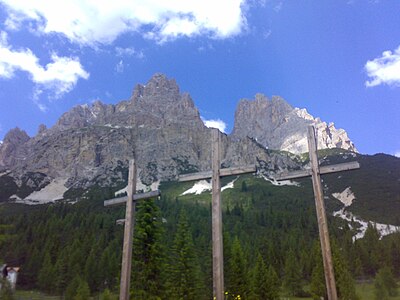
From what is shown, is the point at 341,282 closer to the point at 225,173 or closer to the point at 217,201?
the point at 217,201

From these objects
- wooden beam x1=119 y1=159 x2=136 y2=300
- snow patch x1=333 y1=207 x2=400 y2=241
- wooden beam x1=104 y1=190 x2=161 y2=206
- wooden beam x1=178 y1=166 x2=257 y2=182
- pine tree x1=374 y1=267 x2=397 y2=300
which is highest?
snow patch x1=333 y1=207 x2=400 y2=241

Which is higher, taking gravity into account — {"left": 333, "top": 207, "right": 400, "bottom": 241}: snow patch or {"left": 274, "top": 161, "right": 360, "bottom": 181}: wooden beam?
{"left": 333, "top": 207, "right": 400, "bottom": 241}: snow patch

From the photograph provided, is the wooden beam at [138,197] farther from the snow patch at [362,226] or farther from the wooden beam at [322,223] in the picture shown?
the snow patch at [362,226]

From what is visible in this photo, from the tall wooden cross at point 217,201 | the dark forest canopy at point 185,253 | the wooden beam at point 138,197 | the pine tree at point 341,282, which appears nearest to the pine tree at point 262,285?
the dark forest canopy at point 185,253

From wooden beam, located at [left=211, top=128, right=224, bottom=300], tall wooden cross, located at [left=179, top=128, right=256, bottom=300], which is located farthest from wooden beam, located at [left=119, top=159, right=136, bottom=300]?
wooden beam, located at [left=211, top=128, right=224, bottom=300]

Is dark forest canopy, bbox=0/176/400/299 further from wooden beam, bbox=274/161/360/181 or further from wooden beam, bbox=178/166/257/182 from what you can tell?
wooden beam, bbox=274/161/360/181

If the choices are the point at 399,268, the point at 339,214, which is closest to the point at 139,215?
the point at 399,268

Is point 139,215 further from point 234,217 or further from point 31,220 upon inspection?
point 234,217

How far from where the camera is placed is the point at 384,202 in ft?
613

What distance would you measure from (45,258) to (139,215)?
72786 mm

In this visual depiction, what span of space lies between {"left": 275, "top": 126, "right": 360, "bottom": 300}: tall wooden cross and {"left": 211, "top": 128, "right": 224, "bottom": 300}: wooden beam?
185cm

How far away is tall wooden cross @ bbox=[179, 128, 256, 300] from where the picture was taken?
10188 mm

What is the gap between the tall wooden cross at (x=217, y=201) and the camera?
1019 centimetres

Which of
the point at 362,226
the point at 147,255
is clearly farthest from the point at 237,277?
the point at 362,226
